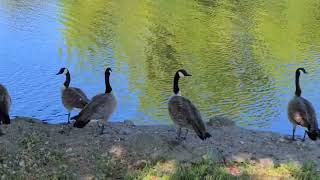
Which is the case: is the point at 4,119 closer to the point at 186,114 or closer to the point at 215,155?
the point at 186,114

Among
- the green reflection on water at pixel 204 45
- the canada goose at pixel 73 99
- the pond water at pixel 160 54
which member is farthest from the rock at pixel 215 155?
the green reflection on water at pixel 204 45

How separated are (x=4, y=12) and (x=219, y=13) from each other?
12.5 m

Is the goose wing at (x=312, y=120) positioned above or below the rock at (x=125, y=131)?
above

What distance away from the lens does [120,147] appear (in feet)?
28.5

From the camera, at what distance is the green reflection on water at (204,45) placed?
60.1 feet

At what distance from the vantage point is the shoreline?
8016 millimetres

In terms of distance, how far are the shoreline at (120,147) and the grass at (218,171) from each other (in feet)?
0.79

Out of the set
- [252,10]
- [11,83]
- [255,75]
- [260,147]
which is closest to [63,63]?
[11,83]

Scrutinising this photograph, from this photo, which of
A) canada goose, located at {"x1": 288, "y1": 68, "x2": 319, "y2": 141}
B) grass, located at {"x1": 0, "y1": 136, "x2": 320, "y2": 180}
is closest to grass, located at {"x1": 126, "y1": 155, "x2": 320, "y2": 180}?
grass, located at {"x1": 0, "y1": 136, "x2": 320, "y2": 180}

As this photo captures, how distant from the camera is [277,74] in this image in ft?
70.4

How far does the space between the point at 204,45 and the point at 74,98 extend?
15211mm

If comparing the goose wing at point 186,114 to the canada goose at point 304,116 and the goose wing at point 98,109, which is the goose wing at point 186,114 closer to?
the goose wing at point 98,109

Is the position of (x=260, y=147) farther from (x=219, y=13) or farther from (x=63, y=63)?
(x=219, y=13)

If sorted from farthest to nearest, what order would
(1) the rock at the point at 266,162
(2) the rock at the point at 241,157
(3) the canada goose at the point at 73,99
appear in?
1. (3) the canada goose at the point at 73,99
2. (2) the rock at the point at 241,157
3. (1) the rock at the point at 266,162
